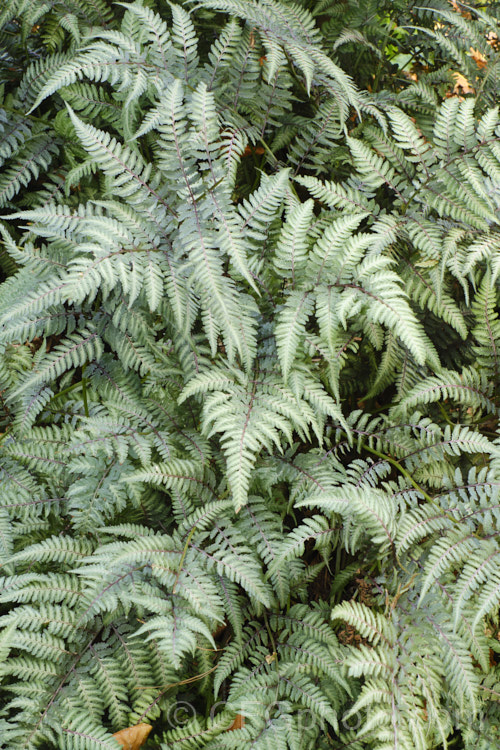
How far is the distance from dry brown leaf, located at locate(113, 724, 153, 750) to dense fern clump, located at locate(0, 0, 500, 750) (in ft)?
0.16

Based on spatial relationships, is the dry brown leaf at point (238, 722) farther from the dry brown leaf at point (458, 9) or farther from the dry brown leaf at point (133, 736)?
the dry brown leaf at point (458, 9)

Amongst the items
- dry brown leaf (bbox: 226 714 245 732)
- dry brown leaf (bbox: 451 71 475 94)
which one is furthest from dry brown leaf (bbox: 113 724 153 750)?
dry brown leaf (bbox: 451 71 475 94)

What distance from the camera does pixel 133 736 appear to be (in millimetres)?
2205

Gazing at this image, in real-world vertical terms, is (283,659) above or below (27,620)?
above

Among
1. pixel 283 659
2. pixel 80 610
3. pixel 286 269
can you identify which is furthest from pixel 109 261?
pixel 283 659

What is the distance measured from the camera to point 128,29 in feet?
8.39

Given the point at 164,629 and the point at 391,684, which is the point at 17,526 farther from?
the point at 391,684

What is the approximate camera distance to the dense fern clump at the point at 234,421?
2.12 metres

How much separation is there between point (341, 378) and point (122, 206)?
1.48 metres

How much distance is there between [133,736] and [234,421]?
1411 millimetres

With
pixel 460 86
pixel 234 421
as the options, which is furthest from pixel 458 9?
pixel 234 421

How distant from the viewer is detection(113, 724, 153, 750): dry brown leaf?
2.19 meters

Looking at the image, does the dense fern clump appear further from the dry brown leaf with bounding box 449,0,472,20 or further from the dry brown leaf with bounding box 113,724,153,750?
the dry brown leaf with bounding box 449,0,472,20

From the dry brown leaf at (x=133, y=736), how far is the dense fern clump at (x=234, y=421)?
5 centimetres
